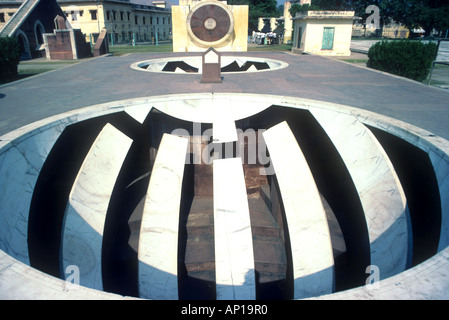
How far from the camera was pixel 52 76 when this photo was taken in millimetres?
14789

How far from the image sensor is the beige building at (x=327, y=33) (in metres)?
25.9

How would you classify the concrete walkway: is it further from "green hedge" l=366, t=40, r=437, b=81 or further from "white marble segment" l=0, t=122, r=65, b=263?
"green hedge" l=366, t=40, r=437, b=81

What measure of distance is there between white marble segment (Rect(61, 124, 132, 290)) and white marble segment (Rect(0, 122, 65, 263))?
1155 millimetres

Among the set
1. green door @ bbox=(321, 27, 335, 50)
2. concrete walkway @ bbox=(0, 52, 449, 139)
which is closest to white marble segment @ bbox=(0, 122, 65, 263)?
concrete walkway @ bbox=(0, 52, 449, 139)

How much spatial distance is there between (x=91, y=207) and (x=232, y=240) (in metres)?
3.77

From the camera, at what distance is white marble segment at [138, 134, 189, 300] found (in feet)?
24.6

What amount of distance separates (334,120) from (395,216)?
300cm

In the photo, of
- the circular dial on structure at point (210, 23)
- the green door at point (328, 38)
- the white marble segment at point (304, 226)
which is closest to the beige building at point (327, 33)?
the green door at point (328, 38)

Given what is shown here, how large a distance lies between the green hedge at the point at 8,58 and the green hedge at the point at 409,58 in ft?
62.4

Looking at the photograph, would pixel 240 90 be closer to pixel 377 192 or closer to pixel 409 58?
pixel 377 192

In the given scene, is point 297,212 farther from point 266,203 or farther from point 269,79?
point 269,79

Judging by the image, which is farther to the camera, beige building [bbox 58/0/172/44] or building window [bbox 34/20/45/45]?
beige building [bbox 58/0/172/44]

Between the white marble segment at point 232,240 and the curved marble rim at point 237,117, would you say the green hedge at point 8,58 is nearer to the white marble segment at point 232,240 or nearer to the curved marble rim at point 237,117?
the curved marble rim at point 237,117
